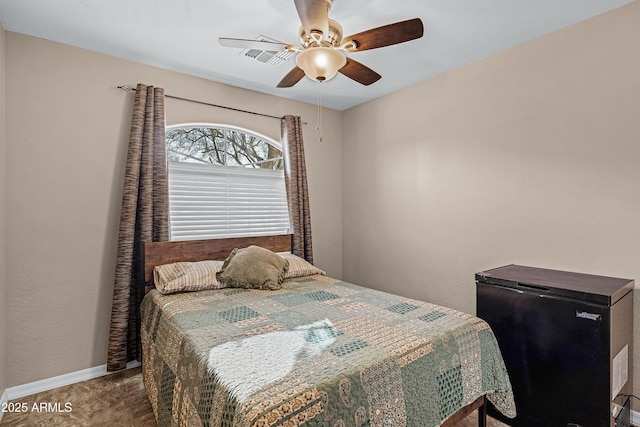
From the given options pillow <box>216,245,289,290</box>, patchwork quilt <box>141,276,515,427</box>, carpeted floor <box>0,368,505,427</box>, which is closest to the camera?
patchwork quilt <box>141,276,515,427</box>

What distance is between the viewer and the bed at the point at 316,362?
1.16 m

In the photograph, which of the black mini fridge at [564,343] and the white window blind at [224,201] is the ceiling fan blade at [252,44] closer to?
the white window blind at [224,201]

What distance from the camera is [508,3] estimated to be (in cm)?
205

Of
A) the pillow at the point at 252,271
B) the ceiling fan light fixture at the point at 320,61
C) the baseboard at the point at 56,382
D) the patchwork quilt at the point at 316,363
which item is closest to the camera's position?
the patchwork quilt at the point at 316,363

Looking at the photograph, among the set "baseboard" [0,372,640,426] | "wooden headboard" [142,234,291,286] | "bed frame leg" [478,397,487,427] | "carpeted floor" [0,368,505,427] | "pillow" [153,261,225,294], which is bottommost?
"carpeted floor" [0,368,505,427]

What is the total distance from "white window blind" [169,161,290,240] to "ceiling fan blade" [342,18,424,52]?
1938mm

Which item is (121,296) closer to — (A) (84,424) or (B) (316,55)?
(A) (84,424)

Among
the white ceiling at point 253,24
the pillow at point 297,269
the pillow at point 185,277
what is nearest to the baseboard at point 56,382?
the pillow at point 185,277

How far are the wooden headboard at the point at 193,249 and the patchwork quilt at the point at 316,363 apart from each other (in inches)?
20.9

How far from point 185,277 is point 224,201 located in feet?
3.33

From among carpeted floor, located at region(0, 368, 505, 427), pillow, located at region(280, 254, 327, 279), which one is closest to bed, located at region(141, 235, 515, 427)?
carpeted floor, located at region(0, 368, 505, 427)

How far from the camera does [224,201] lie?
11.0 feet

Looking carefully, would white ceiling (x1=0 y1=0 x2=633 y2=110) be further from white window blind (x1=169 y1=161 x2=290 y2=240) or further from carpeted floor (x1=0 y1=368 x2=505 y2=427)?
carpeted floor (x1=0 y1=368 x2=505 y2=427)

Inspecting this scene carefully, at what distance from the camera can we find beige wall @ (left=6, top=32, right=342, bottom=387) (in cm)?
238
